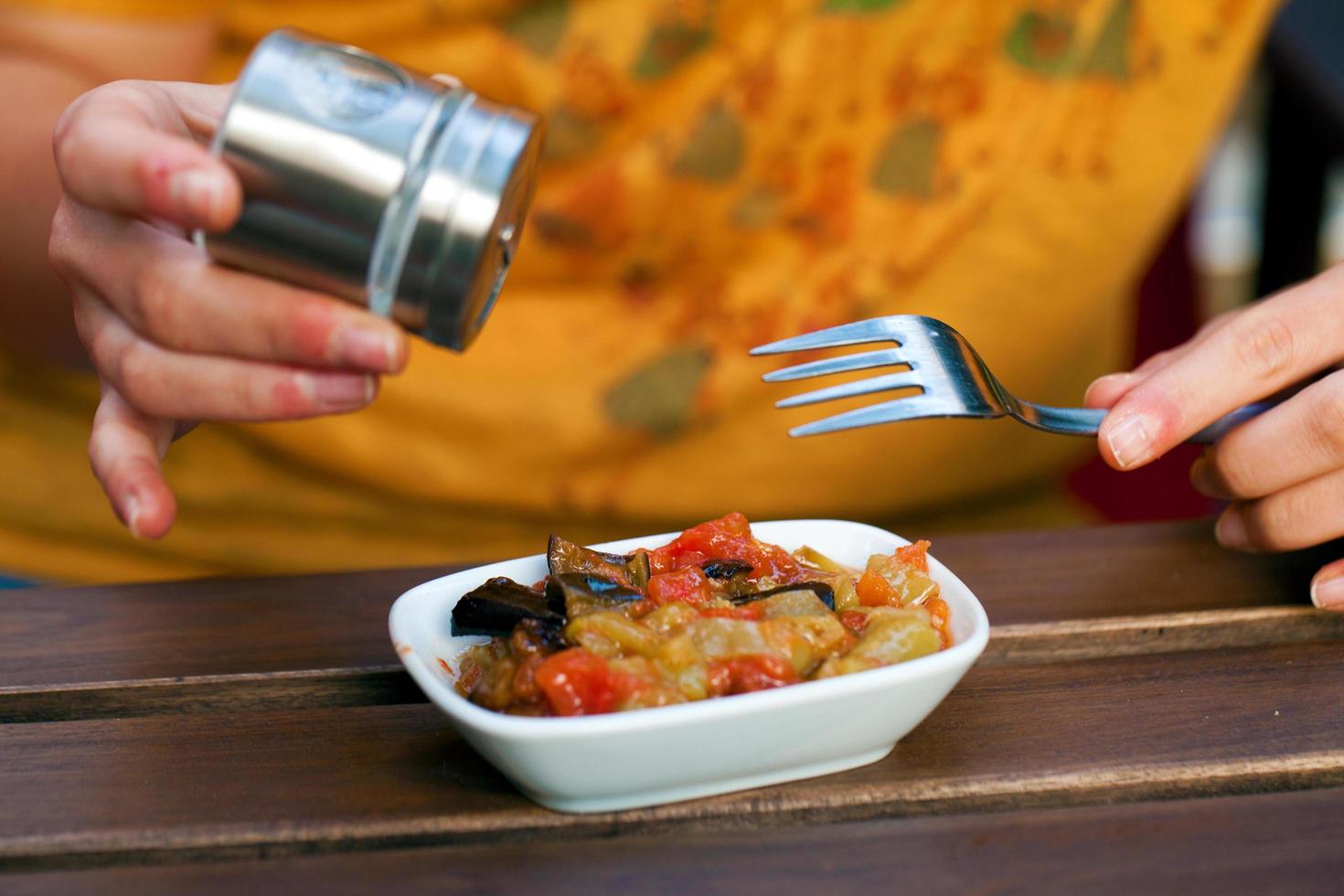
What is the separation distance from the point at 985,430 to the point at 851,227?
382 millimetres

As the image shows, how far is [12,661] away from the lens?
1.07 meters

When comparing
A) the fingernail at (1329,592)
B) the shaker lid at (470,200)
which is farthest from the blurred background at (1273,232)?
the shaker lid at (470,200)

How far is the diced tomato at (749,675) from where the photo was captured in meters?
0.79

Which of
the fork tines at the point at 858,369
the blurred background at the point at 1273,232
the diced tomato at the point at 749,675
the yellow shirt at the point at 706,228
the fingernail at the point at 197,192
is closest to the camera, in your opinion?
the fingernail at the point at 197,192

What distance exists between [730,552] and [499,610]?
212 mm

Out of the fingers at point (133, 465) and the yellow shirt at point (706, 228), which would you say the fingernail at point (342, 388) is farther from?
the yellow shirt at point (706, 228)

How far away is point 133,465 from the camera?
34.3 inches

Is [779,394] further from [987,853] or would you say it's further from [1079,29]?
[987,853]

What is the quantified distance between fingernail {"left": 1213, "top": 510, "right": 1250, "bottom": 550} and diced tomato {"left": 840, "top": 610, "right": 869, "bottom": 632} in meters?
0.51

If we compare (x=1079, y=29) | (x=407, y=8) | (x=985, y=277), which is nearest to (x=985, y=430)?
(x=985, y=277)

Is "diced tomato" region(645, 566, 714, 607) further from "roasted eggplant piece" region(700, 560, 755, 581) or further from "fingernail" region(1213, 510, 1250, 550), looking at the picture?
"fingernail" region(1213, 510, 1250, 550)

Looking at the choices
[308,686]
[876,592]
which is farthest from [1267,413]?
[308,686]

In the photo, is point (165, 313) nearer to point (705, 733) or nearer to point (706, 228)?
point (705, 733)

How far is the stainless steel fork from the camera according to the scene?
39.5 inches
